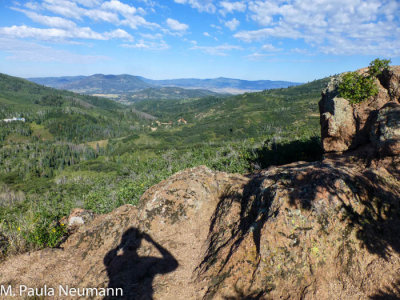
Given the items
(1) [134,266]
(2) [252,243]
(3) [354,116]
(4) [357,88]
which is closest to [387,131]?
(3) [354,116]

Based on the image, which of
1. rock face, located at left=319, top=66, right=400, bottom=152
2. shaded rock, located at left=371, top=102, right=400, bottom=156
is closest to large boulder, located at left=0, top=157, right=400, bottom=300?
shaded rock, located at left=371, top=102, right=400, bottom=156

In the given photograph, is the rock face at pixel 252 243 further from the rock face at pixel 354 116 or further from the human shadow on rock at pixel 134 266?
the rock face at pixel 354 116

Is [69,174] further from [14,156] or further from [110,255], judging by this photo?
[110,255]

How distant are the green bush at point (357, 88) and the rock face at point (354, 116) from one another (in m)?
0.28

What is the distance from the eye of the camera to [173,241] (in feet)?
31.0

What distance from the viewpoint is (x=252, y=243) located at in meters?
7.71

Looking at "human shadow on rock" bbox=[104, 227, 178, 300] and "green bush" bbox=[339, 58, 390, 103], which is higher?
"green bush" bbox=[339, 58, 390, 103]

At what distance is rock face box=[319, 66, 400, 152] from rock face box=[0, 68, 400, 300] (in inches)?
69.7

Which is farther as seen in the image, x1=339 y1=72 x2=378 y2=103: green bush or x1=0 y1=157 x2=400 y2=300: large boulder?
x1=339 y1=72 x2=378 y2=103: green bush

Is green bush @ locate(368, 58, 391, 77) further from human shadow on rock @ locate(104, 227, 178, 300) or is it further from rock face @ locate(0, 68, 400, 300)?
human shadow on rock @ locate(104, 227, 178, 300)

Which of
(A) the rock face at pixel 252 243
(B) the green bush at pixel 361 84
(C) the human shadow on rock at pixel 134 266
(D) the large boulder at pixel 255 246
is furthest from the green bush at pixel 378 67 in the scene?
(C) the human shadow on rock at pixel 134 266

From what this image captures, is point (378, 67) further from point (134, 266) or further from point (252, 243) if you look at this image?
point (134, 266)

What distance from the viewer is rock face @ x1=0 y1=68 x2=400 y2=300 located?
263 inches

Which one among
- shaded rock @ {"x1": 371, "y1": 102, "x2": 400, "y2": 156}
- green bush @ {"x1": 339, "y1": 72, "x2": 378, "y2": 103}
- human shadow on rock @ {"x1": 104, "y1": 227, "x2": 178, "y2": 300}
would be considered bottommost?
human shadow on rock @ {"x1": 104, "y1": 227, "x2": 178, "y2": 300}
